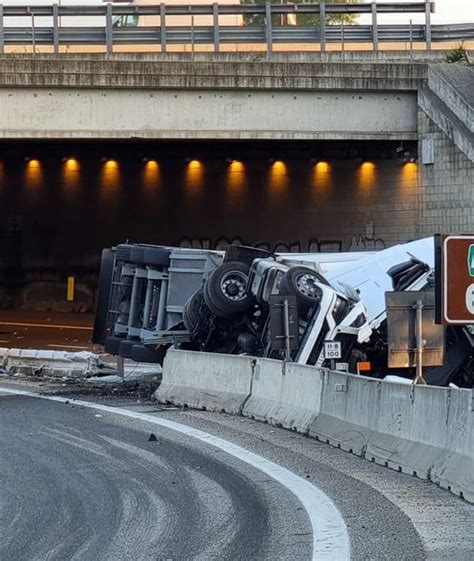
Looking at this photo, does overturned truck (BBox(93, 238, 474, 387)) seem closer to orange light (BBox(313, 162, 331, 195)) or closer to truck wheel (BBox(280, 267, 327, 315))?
truck wheel (BBox(280, 267, 327, 315))

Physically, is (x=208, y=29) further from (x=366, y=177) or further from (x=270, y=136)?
(x=366, y=177)

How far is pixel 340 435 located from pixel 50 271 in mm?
31883

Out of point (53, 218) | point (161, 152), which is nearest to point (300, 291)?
point (161, 152)

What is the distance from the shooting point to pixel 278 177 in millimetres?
39844

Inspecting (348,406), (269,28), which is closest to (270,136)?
(269,28)

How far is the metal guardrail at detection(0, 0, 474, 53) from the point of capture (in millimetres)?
33562

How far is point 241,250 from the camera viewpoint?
20656 mm

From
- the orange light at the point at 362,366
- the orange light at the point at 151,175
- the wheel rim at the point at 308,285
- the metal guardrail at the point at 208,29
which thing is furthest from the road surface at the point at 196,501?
the orange light at the point at 151,175

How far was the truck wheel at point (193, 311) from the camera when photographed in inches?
793

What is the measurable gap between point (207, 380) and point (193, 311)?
2648mm

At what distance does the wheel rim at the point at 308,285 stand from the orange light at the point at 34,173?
26.7 metres

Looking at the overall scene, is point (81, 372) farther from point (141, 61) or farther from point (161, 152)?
point (161, 152)

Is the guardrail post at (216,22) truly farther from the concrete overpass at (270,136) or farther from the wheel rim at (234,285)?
the wheel rim at (234,285)

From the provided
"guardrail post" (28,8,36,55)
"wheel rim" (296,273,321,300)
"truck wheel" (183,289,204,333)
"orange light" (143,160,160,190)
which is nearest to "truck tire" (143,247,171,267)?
"truck wheel" (183,289,204,333)
